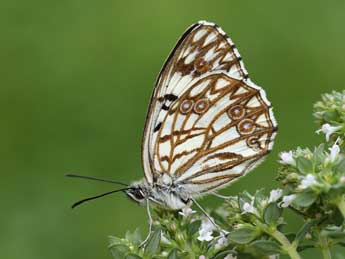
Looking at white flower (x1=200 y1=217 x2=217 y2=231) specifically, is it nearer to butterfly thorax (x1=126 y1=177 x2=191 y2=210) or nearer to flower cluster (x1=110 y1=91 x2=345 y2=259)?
flower cluster (x1=110 y1=91 x2=345 y2=259)

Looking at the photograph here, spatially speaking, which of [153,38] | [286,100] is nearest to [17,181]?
[153,38]

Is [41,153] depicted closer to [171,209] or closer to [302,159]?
[171,209]

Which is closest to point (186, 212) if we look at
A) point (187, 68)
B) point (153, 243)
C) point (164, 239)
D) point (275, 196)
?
point (164, 239)

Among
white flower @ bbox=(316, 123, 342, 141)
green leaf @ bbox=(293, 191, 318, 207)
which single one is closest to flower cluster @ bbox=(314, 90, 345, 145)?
white flower @ bbox=(316, 123, 342, 141)

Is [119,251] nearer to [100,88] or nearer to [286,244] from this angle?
[286,244]

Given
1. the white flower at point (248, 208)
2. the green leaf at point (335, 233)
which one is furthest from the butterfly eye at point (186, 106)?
the green leaf at point (335, 233)

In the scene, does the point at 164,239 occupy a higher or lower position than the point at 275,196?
lower

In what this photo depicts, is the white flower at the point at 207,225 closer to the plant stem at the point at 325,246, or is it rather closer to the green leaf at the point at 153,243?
the green leaf at the point at 153,243
